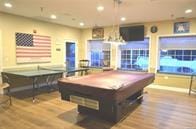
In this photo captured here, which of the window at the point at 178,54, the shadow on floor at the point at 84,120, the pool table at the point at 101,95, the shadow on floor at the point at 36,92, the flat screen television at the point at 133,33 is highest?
the flat screen television at the point at 133,33

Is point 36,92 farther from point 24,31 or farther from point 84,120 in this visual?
point 84,120

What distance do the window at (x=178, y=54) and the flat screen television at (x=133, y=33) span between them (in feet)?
2.70

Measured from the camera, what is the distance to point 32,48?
19.2 ft

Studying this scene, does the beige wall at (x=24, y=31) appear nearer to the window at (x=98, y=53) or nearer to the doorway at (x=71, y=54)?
the doorway at (x=71, y=54)

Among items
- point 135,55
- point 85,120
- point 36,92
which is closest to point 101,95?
point 85,120

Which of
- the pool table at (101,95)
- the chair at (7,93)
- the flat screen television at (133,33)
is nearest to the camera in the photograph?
the pool table at (101,95)

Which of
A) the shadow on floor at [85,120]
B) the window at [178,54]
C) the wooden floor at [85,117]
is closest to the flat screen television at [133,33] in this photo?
the window at [178,54]

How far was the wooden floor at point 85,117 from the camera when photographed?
3055 mm

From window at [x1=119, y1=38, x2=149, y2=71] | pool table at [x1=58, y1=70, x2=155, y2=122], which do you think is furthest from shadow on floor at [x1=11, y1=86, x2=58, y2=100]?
window at [x1=119, y1=38, x2=149, y2=71]

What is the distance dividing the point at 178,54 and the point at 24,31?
19.2ft

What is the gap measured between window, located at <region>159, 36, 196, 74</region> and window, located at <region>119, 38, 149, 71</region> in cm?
64

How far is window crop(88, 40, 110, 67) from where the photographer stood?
775 centimetres

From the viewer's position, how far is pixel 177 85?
5.93m

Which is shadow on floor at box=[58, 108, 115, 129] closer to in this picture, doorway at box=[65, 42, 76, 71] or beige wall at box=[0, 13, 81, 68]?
beige wall at box=[0, 13, 81, 68]
